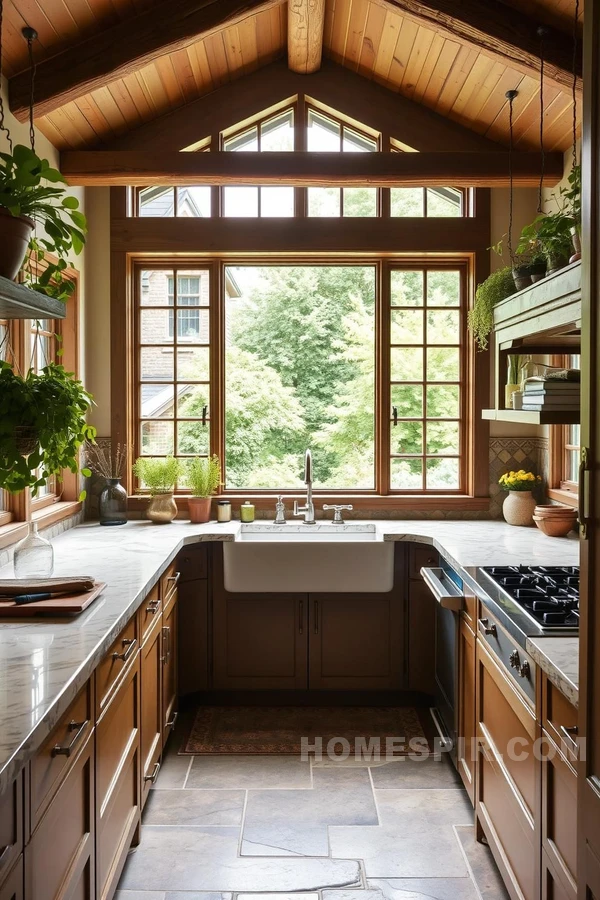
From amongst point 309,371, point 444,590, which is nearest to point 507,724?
point 444,590

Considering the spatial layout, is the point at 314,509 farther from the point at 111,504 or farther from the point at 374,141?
the point at 374,141

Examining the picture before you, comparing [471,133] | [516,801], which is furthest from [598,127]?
[471,133]

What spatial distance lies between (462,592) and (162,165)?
2.63 meters

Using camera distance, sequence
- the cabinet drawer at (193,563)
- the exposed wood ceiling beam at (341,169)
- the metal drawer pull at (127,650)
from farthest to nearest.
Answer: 1. the exposed wood ceiling beam at (341,169)
2. the cabinet drawer at (193,563)
3. the metal drawer pull at (127,650)

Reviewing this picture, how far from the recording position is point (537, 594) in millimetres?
2377

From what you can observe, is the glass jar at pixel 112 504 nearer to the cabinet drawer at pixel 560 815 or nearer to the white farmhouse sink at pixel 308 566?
the white farmhouse sink at pixel 308 566

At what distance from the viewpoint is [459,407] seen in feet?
14.6

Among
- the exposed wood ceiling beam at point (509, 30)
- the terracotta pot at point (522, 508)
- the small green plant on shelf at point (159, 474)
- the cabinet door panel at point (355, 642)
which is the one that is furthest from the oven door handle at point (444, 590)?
the exposed wood ceiling beam at point (509, 30)

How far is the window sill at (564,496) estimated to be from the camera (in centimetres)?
378

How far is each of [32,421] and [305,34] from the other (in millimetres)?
2884

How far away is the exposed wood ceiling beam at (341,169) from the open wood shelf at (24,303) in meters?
1.99

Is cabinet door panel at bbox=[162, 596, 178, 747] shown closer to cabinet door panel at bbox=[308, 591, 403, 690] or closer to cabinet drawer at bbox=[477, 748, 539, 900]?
cabinet door panel at bbox=[308, 591, 403, 690]

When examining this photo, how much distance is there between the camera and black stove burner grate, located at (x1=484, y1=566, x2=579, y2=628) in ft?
6.79

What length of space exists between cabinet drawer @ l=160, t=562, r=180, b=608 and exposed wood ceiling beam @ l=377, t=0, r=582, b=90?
8.84 ft
